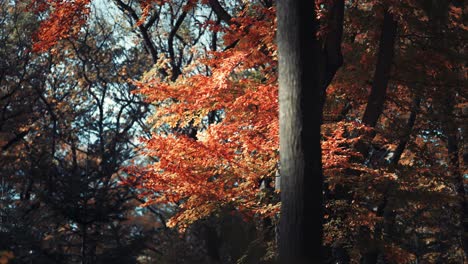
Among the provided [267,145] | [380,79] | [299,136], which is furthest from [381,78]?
[299,136]

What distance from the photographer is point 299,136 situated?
20.6ft

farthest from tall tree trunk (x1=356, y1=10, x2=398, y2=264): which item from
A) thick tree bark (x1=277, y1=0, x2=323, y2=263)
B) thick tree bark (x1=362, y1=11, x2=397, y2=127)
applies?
thick tree bark (x1=277, y1=0, x2=323, y2=263)

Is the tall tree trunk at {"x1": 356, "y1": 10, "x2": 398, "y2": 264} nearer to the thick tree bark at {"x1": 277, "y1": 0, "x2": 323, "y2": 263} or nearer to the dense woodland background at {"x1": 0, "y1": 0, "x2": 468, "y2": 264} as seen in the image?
the dense woodland background at {"x1": 0, "y1": 0, "x2": 468, "y2": 264}

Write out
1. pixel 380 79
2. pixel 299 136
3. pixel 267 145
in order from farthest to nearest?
pixel 380 79, pixel 267 145, pixel 299 136

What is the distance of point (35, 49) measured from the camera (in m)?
12.4

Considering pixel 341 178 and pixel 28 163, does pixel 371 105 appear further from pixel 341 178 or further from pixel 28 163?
pixel 28 163

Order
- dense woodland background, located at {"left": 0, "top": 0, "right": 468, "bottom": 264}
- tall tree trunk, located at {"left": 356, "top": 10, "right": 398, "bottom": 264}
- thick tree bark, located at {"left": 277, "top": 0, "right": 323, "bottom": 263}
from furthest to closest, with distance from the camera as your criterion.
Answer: tall tree trunk, located at {"left": 356, "top": 10, "right": 398, "bottom": 264}
dense woodland background, located at {"left": 0, "top": 0, "right": 468, "bottom": 264}
thick tree bark, located at {"left": 277, "top": 0, "right": 323, "bottom": 263}

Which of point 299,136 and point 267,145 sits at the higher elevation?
point 267,145

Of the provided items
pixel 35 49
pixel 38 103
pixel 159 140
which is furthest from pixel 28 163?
pixel 159 140

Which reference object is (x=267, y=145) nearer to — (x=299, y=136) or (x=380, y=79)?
(x=380, y=79)

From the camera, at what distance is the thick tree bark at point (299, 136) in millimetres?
6152

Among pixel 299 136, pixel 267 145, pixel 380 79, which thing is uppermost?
pixel 380 79

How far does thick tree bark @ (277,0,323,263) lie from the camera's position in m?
6.15

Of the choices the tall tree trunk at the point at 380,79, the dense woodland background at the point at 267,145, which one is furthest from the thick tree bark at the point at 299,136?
the tall tree trunk at the point at 380,79
